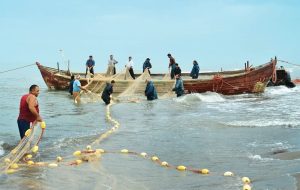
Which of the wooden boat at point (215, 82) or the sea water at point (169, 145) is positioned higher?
the wooden boat at point (215, 82)

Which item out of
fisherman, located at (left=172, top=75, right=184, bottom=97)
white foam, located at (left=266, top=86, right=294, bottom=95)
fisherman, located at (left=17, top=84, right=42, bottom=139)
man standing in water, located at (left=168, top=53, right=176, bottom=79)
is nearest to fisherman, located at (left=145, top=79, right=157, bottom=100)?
fisherman, located at (left=172, top=75, right=184, bottom=97)

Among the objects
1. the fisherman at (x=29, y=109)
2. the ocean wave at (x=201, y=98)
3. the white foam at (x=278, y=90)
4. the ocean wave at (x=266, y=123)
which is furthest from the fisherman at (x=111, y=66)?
the fisherman at (x=29, y=109)

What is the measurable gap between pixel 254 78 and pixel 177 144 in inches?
652

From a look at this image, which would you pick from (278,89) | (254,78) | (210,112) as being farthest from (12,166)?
(278,89)

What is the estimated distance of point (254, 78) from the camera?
26312 millimetres

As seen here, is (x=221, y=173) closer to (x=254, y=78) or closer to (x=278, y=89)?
(x=254, y=78)

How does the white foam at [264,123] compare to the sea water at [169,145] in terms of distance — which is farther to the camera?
the white foam at [264,123]

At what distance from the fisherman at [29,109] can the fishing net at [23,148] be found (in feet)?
0.77

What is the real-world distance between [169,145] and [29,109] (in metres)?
3.50

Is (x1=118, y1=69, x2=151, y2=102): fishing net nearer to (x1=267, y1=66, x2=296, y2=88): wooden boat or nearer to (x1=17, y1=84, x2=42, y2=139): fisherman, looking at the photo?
(x1=267, y1=66, x2=296, y2=88): wooden boat

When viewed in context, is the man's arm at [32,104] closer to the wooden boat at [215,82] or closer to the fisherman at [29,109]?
the fisherman at [29,109]

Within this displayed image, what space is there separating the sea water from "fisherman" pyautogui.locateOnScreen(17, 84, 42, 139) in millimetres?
760

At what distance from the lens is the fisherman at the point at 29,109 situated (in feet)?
28.4

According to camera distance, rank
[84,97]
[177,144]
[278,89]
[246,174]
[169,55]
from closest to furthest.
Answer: [246,174], [177,144], [84,97], [169,55], [278,89]
